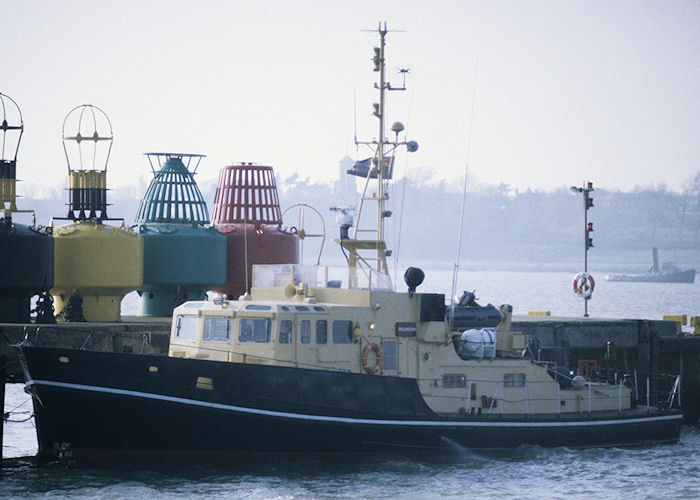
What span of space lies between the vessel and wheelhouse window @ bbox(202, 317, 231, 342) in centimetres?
3

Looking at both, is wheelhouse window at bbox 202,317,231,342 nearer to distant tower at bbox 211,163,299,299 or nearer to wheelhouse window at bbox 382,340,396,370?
wheelhouse window at bbox 382,340,396,370

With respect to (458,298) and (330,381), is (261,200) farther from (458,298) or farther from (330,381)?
(330,381)

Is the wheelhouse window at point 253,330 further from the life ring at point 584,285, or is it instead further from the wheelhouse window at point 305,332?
the life ring at point 584,285

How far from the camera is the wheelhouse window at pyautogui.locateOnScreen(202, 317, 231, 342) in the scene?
76.0 ft

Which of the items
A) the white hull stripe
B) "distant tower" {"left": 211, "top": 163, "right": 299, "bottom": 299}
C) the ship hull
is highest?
the ship hull

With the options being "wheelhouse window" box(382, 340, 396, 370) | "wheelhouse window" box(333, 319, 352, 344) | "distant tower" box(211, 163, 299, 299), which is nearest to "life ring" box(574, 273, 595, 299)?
"distant tower" box(211, 163, 299, 299)

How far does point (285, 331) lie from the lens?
906 inches

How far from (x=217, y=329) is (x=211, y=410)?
1955mm

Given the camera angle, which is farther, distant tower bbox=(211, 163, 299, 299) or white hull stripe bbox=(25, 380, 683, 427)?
distant tower bbox=(211, 163, 299, 299)

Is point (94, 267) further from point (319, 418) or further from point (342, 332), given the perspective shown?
point (319, 418)

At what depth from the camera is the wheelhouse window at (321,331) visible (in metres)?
23.3

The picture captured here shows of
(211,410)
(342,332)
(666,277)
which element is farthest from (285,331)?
(666,277)

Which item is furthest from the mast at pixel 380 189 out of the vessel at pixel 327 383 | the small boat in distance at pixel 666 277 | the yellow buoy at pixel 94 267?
the small boat in distance at pixel 666 277

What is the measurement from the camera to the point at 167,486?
70.8 ft
